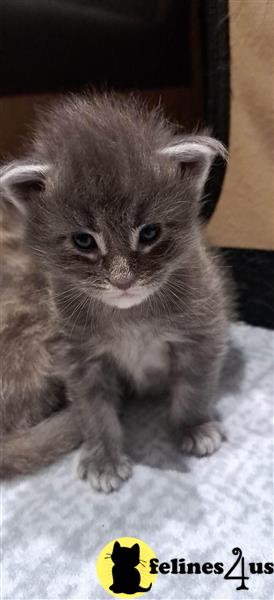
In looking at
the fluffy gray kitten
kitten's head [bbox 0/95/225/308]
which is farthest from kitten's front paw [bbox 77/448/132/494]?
kitten's head [bbox 0/95/225/308]

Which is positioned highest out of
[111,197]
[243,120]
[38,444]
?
[243,120]

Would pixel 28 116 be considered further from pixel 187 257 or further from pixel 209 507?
pixel 209 507

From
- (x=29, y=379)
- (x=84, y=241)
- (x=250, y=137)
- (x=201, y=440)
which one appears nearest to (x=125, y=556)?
(x=201, y=440)

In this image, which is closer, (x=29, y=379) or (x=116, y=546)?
(x=116, y=546)

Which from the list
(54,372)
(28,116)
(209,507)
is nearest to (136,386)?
(54,372)

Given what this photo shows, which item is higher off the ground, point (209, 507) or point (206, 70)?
point (206, 70)

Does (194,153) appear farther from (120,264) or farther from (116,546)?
(116,546)

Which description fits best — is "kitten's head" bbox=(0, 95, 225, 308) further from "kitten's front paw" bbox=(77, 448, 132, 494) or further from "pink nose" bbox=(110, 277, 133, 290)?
"kitten's front paw" bbox=(77, 448, 132, 494)

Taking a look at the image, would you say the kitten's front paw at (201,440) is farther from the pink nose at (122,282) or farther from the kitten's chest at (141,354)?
the pink nose at (122,282)
